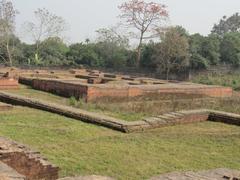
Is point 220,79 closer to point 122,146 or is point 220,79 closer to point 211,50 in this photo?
point 211,50

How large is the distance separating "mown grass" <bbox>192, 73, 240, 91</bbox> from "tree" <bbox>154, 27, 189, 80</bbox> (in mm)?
1376

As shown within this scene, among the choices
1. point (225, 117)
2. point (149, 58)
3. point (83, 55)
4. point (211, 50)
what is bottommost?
point (225, 117)

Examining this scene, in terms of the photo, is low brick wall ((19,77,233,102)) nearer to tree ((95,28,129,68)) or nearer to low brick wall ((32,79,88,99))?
low brick wall ((32,79,88,99))

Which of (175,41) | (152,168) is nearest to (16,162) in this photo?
(152,168)

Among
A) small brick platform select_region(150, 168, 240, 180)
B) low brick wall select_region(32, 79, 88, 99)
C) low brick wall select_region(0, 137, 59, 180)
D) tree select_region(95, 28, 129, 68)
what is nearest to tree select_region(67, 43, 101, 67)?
tree select_region(95, 28, 129, 68)

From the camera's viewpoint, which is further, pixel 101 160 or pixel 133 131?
pixel 133 131

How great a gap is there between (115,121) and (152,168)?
224 centimetres

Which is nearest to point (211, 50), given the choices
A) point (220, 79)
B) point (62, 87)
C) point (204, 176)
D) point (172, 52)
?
point (172, 52)

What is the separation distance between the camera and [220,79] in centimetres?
2062

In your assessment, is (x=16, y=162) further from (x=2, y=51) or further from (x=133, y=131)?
(x=2, y=51)

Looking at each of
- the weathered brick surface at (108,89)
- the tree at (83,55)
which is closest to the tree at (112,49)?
the tree at (83,55)

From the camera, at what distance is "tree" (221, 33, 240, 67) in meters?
24.0

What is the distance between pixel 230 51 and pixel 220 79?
4242 millimetres

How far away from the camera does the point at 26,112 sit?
780 cm
